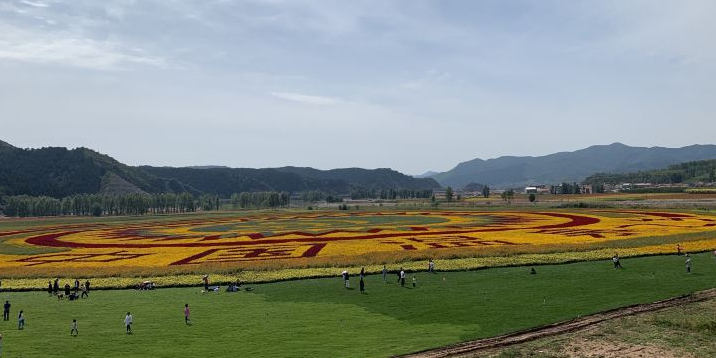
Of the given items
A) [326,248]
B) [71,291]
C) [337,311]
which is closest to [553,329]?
[337,311]

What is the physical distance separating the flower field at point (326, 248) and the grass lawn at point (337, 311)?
5254 millimetres

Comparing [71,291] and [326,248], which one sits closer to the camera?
[71,291]

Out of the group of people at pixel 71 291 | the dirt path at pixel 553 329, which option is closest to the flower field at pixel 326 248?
the group of people at pixel 71 291

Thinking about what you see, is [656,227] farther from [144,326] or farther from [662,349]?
[144,326]

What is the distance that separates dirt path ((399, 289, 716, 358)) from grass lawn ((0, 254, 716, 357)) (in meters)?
0.87

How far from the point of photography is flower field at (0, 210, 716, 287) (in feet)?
163

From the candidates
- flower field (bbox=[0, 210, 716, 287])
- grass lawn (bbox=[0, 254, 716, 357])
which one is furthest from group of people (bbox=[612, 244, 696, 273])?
flower field (bbox=[0, 210, 716, 287])

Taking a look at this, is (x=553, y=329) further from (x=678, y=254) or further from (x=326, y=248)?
(x=326, y=248)

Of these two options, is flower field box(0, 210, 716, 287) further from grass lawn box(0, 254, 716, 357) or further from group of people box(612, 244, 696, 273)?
grass lawn box(0, 254, 716, 357)

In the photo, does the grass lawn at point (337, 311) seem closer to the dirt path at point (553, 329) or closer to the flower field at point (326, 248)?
the dirt path at point (553, 329)

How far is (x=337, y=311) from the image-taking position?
3428 centimetres

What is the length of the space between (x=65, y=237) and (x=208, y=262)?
49.0m

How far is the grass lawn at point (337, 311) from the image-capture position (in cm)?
2736

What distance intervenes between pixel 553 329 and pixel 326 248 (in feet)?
125
